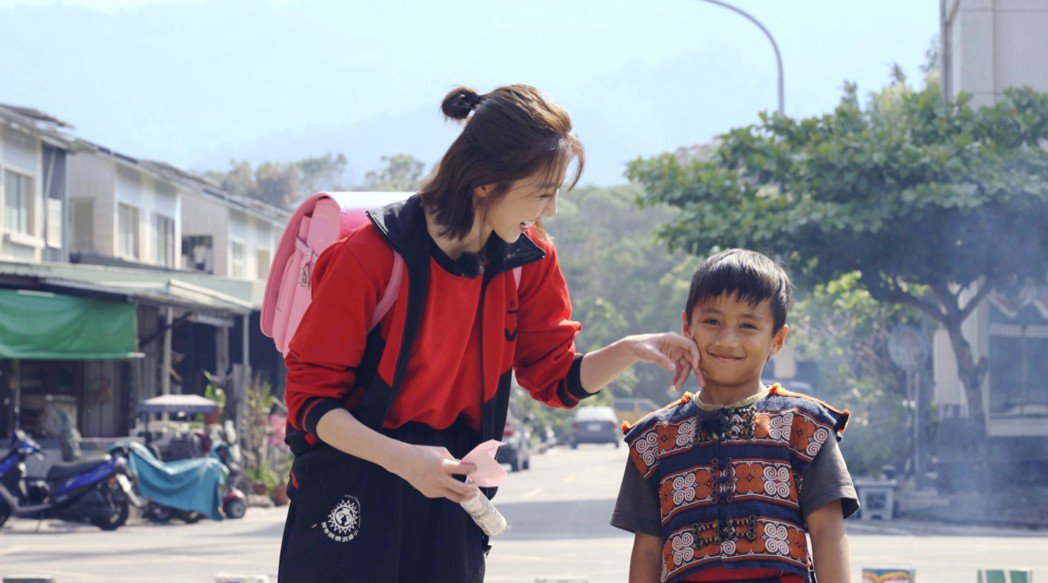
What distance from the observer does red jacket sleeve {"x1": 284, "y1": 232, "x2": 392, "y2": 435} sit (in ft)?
11.1

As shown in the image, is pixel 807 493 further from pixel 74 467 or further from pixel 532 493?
pixel 532 493

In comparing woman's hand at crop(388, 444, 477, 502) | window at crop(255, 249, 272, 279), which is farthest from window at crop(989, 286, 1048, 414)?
window at crop(255, 249, 272, 279)

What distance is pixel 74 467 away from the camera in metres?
17.2

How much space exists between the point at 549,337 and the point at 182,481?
15.1 meters

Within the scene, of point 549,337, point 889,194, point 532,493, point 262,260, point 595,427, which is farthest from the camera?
point 595,427

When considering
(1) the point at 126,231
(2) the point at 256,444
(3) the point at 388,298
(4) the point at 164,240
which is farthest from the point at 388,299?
(4) the point at 164,240

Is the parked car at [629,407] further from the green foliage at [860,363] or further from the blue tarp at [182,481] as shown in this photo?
the blue tarp at [182,481]

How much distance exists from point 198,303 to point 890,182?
10827 millimetres

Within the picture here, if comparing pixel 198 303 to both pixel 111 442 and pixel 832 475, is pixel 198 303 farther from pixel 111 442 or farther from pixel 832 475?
pixel 832 475

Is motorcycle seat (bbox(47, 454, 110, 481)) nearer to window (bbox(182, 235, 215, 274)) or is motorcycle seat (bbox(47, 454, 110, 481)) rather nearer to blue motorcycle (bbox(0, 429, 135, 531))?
blue motorcycle (bbox(0, 429, 135, 531))

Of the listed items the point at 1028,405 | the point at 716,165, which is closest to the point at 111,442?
the point at 716,165

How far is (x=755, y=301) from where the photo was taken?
3.63 meters

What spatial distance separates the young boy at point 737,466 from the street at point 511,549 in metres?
7.20

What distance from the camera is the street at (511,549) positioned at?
12.7m
